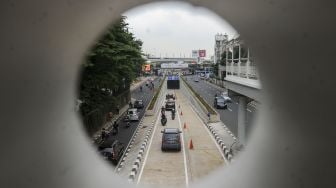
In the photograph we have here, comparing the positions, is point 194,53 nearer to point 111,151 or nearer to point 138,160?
point 111,151

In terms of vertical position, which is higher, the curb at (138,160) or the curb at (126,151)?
the curb at (138,160)

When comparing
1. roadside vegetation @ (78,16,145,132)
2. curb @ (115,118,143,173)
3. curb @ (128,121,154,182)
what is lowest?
curb @ (115,118,143,173)

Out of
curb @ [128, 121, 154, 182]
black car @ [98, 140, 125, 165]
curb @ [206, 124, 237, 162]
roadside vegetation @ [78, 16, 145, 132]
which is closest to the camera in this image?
curb @ [128, 121, 154, 182]

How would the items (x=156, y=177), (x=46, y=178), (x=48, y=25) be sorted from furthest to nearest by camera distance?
1. (x=156, y=177)
2. (x=46, y=178)
3. (x=48, y=25)

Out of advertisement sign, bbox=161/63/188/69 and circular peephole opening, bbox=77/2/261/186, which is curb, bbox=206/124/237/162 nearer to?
circular peephole opening, bbox=77/2/261/186

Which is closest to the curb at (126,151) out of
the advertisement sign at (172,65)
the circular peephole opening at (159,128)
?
the circular peephole opening at (159,128)

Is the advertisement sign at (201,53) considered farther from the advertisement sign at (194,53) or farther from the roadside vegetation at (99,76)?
the roadside vegetation at (99,76)

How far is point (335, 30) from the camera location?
3518 millimetres

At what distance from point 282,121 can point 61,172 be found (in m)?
2.59

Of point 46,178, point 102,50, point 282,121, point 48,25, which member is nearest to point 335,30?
point 282,121

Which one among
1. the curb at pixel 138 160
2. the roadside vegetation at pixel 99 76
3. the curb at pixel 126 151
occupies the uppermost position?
the roadside vegetation at pixel 99 76

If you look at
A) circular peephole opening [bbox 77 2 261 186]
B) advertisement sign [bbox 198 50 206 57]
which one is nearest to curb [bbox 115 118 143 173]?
circular peephole opening [bbox 77 2 261 186]

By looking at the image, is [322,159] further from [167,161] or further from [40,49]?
[167,161]

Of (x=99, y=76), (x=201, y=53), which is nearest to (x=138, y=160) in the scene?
(x=99, y=76)
